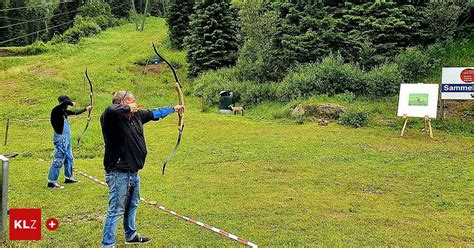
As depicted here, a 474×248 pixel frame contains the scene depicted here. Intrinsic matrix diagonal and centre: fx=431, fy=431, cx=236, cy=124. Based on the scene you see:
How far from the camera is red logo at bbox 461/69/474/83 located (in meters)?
13.9

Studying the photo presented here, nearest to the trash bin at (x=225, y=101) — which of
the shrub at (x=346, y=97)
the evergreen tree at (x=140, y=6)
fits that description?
the shrub at (x=346, y=97)

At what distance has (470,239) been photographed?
548 cm

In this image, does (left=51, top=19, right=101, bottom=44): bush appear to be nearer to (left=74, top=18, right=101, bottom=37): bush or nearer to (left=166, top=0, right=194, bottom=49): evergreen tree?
(left=74, top=18, right=101, bottom=37): bush

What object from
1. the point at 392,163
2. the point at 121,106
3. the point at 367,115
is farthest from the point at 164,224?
the point at 367,115

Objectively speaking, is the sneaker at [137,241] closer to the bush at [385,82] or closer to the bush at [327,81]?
the bush at [327,81]

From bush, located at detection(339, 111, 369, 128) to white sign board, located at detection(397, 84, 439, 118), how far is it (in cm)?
122

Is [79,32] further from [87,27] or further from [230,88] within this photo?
[230,88]

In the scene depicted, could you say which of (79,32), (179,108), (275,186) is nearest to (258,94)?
(275,186)

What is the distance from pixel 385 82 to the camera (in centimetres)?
1698

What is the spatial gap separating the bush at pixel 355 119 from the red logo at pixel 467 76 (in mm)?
3233

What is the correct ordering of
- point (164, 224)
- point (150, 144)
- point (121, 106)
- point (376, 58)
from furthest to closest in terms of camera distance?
point (376, 58) < point (150, 144) < point (164, 224) < point (121, 106)

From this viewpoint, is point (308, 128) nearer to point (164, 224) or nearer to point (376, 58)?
point (376, 58)

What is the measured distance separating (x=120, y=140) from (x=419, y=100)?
11707mm

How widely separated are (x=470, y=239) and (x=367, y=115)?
984 centimetres
